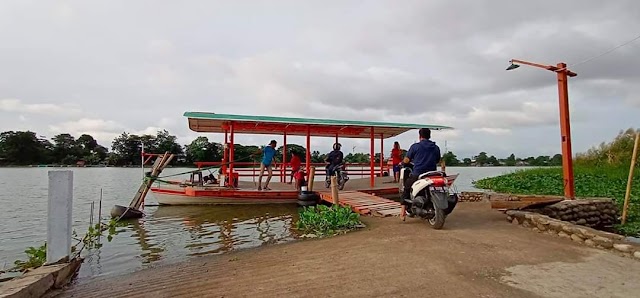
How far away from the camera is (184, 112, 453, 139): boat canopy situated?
463 inches

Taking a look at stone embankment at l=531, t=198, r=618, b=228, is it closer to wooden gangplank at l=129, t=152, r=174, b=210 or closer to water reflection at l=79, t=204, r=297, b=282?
water reflection at l=79, t=204, r=297, b=282

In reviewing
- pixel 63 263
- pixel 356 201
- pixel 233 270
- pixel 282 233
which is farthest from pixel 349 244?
pixel 356 201

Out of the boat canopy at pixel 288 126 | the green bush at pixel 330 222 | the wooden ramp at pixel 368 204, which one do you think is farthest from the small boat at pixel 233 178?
the green bush at pixel 330 222

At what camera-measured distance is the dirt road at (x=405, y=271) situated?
3441mm

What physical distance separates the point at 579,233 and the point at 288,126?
10.0m

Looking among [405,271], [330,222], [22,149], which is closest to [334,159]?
[330,222]

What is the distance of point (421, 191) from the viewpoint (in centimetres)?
669

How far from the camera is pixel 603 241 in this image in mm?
5059

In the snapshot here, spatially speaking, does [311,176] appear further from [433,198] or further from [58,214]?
[58,214]

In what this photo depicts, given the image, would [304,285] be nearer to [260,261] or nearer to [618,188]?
[260,261]

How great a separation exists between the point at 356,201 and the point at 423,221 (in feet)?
8.79

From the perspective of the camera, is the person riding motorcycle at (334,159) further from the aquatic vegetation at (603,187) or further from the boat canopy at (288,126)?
the aquatic vegetation at (603,187)

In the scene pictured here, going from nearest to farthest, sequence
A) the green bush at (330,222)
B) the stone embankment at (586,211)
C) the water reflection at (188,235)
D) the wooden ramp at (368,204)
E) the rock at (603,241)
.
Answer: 1. the rock at (603,241)
2. the water reflection at (188,235)
3. the green bush at (330,222)
4. the stone embankment at (586,211)
5. the wooden ramp at (368,204)

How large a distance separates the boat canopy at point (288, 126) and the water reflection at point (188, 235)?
268cm
